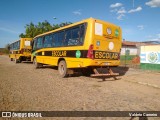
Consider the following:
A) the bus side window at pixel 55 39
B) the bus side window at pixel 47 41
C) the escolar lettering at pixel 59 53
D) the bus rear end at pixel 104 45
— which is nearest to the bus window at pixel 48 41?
the bus side window at pixel 47 41

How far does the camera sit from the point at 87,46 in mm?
8109

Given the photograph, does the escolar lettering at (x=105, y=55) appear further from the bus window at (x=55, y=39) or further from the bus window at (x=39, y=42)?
the bus window at (x=39, y=42)

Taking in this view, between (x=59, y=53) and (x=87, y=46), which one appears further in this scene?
(x=59, y=53)

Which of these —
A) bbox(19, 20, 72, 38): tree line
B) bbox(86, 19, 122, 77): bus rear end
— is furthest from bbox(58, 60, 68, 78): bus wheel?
bbox(19, 20, 72, 38): tree line

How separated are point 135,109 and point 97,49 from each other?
13.5 feet

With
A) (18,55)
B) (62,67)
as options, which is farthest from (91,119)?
(18,55)

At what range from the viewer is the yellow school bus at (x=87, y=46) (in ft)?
26.7

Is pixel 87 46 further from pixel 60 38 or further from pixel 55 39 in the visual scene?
pixel 55 39

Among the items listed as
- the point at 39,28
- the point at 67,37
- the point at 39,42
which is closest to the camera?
the point at 67,37

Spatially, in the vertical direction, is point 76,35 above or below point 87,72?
above

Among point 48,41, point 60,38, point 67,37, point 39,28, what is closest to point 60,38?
point 60,38

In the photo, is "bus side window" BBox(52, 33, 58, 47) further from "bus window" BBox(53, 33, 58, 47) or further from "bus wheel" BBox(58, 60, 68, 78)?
"bus wheel" BBox(58, 60, 68, 78)

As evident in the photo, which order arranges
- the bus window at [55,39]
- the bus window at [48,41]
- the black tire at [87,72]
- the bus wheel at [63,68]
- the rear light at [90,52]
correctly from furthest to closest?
1. the bus window at [48,41]
2. the bus window at [55,39]
3. the black tire at [87,72]
4. the bus wheel at [63,68]
5. the rear light at [90,52]

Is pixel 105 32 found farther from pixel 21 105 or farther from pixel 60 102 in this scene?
pixel 21 105
